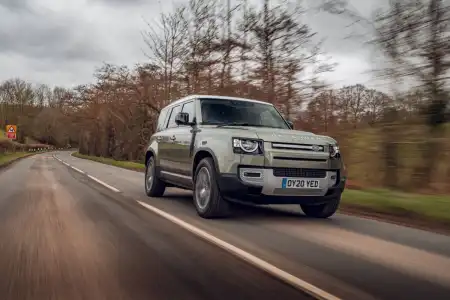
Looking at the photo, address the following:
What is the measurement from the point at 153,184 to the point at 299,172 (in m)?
4.35

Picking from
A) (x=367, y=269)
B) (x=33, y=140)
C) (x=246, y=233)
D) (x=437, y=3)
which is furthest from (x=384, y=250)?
(x=33, y=140)

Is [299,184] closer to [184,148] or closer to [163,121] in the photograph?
[184,148]

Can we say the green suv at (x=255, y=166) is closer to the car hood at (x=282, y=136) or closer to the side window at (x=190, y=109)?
the car hood at (x=282, y=136)

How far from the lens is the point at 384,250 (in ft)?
16.4

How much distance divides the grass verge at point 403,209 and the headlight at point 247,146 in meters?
2.68

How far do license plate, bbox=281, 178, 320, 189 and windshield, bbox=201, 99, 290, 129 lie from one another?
172 centimetres

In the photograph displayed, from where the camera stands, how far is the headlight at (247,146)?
6.32 meters

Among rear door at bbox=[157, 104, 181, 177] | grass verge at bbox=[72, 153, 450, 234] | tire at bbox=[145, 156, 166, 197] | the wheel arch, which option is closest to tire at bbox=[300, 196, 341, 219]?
grass verge at bbox=[72, 153, 450, 234]

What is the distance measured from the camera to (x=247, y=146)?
6332 millimetres

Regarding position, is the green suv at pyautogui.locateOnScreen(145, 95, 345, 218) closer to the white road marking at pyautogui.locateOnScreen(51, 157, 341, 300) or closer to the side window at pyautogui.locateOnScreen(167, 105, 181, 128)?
the white road marking at pyautogui.locateOnScreen(51, 157, 341, 300)

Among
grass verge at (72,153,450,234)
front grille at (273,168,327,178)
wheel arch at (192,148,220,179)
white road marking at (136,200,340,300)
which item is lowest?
grass verge at (72,153,450,234)

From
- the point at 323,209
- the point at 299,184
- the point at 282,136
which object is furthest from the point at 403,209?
the point at 282,136

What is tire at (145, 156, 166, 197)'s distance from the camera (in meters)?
9.74

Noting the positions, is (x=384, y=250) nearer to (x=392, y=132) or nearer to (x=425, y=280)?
(x=425, y=280)
